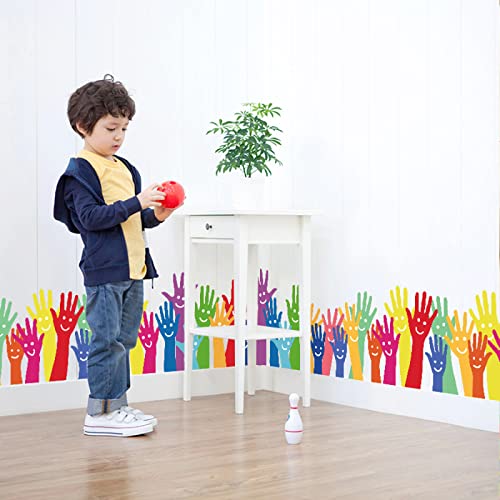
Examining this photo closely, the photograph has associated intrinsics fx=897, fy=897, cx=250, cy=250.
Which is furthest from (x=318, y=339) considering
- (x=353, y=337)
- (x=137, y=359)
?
(x=137, y=359)

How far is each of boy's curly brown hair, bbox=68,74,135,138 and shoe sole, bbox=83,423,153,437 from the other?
0.84 m

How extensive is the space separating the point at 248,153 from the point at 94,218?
2.48ft

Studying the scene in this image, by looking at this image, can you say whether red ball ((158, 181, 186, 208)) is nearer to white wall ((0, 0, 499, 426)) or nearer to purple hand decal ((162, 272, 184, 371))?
white wall ((0, 0, 499, 426))

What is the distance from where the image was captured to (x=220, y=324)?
10.9 ft

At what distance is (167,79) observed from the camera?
10.4ft

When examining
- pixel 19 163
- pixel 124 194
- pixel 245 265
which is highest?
pixel 19 163

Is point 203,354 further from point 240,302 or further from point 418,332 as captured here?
point 418,332

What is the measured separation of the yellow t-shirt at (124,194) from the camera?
8.48ft

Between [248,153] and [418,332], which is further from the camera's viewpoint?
[248,153]

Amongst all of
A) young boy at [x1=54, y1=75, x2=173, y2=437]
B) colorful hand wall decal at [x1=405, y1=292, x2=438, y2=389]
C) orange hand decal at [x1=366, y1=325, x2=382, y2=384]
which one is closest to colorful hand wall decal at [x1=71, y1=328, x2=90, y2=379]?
young boy at [x1=54, y1=75, x2=173, y2=437]

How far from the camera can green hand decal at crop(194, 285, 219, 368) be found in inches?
128

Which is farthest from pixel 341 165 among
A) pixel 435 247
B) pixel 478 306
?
pixel 478 306

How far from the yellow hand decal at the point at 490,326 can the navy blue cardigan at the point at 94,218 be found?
1.01m

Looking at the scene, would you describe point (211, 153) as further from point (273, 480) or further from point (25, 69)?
point (273, 480)
